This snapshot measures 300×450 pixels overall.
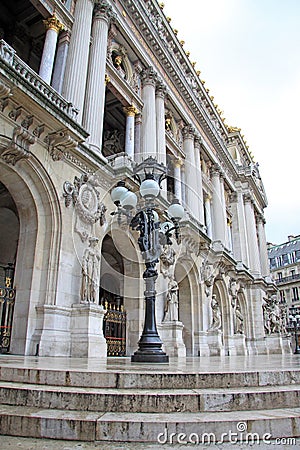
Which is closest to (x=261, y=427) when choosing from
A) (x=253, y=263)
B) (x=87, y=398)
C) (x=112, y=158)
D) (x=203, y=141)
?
(x=87, y=398)

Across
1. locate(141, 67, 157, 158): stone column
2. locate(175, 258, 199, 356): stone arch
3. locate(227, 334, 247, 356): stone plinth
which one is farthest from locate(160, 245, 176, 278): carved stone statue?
locate(227, 334, 247, 356): stone plinth

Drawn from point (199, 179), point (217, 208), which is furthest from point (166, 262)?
point (217, 208)

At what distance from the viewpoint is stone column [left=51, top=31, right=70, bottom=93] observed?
44.5 feet

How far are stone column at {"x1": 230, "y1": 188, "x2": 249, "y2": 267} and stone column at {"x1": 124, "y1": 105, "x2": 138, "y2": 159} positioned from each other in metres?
17.6

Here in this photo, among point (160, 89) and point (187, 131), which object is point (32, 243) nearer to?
point (160, 89)

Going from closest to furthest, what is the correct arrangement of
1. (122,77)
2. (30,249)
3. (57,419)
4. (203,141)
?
(57,419) → (30,249) → (122,77) → (203,141)

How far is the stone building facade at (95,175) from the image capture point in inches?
394

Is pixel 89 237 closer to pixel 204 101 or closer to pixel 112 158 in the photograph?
pixel 112 158

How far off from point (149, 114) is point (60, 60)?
233 inches

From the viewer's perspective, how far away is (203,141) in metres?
27.1

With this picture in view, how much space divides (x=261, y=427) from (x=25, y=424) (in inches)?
84.1

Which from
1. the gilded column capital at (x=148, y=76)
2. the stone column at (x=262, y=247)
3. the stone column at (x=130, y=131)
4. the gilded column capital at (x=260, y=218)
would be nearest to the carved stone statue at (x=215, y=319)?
the stone column at (x=130, y=131)

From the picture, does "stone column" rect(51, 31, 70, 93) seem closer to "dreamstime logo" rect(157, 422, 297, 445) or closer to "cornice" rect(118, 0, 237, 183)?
"cornice" rect(118, 0, 237, 183)

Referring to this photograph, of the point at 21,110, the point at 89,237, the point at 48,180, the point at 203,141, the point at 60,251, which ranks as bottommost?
the point at 60,251
